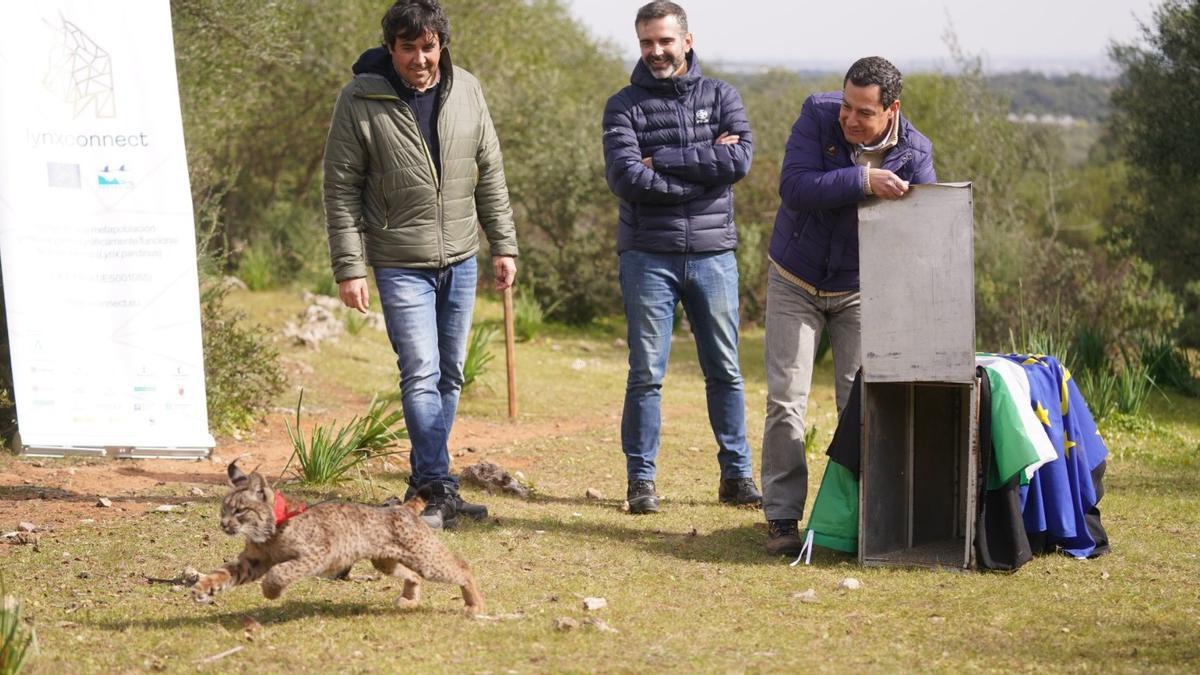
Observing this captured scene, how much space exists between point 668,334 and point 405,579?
2195 mm

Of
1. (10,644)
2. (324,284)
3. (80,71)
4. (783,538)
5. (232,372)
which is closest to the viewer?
(10,644)

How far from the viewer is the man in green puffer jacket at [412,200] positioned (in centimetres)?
591

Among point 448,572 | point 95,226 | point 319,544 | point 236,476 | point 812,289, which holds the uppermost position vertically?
point 95,226

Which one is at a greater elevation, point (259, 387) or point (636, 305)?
point (636, 305)

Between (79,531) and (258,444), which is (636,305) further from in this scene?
(258,444)

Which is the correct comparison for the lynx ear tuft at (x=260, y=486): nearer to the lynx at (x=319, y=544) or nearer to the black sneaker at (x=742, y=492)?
the lynx at (x=319, y=544)

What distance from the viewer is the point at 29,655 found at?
4094 mm

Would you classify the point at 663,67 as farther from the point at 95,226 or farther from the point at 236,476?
the point at 95,226

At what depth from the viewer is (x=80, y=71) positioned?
22.9ft

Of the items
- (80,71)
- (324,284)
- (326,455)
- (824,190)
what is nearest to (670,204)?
(824,190)

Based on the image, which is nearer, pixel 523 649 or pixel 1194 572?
pixel 523 649

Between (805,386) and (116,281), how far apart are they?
3.60m

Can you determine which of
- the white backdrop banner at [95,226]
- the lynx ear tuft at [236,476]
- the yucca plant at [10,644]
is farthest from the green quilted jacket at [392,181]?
the yucca plant at [10,644]

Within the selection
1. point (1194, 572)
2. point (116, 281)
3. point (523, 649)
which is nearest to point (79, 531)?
point (116, 281)
